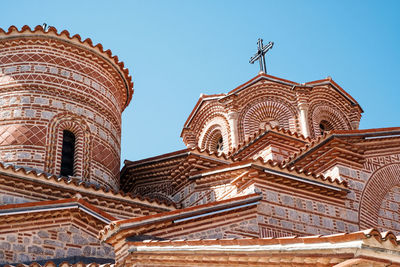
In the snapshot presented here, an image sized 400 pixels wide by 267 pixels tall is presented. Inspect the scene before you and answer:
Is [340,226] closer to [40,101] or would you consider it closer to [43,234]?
[43,234]

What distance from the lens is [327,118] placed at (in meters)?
15.0

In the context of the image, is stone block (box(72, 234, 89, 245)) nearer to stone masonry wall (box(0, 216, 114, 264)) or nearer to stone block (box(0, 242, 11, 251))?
stone masonry wall (box(0, 216, 114, 264))

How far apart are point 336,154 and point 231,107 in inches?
192

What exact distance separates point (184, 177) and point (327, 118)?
5.59 metres

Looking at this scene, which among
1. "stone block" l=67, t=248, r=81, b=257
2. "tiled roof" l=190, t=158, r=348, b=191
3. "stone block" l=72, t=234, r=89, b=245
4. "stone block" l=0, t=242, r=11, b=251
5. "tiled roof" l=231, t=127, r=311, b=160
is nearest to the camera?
"stone block" l=0, t=242, r=11, b=251

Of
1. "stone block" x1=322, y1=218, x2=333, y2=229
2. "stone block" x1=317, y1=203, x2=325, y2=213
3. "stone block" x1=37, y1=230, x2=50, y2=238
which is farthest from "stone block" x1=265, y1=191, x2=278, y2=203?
"stone block" x1=37, y1=230, x2=50, y2=238

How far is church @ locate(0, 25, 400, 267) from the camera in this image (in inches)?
273

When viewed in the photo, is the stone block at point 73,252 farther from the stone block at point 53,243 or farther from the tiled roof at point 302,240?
the tiled roof at point 302,240

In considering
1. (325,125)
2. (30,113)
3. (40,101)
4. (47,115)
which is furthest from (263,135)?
(30,113)

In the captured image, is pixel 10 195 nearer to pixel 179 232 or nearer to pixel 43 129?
pixel 43 129

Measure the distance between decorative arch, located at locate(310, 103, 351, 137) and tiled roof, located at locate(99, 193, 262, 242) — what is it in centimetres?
614

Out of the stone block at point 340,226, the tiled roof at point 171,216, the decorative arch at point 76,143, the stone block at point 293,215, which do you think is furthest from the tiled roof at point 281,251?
the decorative arch at point 76,143

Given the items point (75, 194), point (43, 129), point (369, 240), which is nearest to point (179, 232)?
point (75, 194)

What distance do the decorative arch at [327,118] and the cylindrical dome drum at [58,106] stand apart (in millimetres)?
5051
